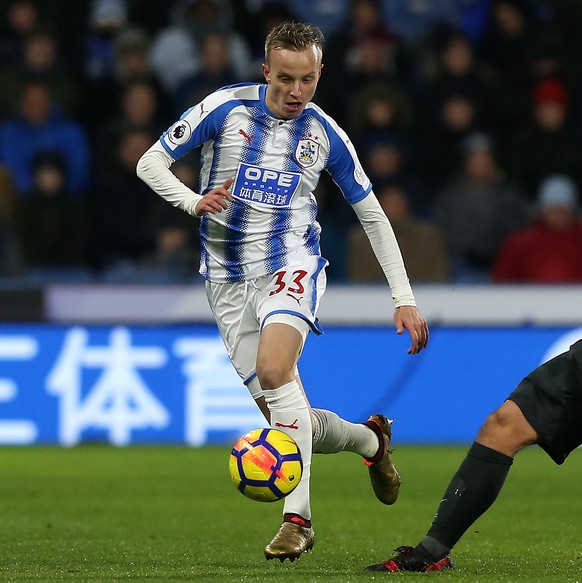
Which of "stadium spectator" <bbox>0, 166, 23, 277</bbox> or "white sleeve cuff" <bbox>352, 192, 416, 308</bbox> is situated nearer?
"white sleeve cuff" <bbox>352, 192, 416, 308</bbox>

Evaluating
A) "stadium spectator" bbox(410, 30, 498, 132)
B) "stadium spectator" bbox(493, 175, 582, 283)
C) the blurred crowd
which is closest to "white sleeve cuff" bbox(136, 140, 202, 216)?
the blurred crowd

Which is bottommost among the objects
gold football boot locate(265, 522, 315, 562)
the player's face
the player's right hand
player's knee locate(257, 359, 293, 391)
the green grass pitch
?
the green grass pitch

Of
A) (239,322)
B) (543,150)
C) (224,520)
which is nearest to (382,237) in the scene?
(239,322)

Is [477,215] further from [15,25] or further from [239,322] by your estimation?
[239,322]

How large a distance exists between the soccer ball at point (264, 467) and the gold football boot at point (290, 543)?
0.15 metres

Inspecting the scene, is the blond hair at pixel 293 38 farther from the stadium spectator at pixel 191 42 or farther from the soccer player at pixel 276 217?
the stadium spectator at pixel 191 42

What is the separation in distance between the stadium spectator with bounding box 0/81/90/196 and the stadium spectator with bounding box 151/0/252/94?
118 centimetres

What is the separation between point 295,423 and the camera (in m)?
5.92

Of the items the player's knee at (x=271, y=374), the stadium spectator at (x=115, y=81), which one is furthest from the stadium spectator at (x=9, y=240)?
the player's knee at (x=271, y=374)

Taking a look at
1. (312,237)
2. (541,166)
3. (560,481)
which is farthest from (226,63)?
(312,237)

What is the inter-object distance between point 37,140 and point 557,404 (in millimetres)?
8948

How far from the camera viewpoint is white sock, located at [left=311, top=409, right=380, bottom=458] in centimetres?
636

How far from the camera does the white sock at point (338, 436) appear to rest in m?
6.36

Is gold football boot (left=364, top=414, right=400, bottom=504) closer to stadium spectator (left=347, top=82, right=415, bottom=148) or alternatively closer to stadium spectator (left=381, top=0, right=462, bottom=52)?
stadium spectator (left=347, top=82, right=415, bottom=148)
